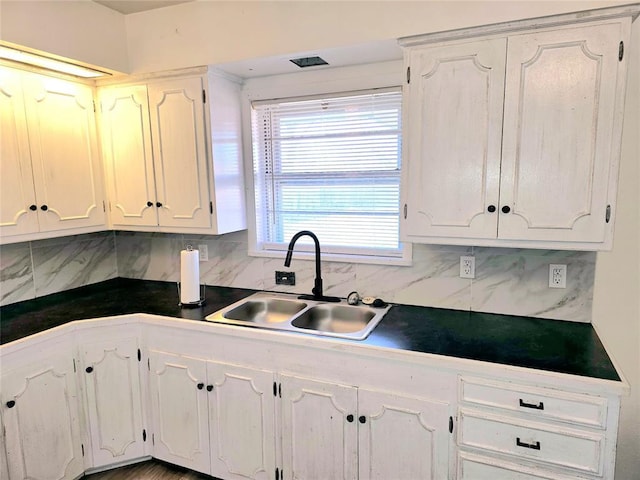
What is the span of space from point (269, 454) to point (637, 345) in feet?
5.57

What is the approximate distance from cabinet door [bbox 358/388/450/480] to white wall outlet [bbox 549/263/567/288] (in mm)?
838

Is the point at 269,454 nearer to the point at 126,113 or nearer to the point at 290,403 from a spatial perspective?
the point at 290,403

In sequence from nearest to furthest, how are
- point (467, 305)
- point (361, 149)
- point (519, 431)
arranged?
point (519, 431), point (467, 305), point (361, 149)

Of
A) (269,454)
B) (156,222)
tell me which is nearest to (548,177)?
(269,454)

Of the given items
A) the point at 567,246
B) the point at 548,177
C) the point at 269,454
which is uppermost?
the point at 548,177

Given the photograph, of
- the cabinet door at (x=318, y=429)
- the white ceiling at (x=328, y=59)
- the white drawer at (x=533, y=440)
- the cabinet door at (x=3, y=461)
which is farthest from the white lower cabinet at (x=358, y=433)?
the white ceiling at (x=328, y=59)

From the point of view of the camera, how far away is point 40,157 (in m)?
2.18

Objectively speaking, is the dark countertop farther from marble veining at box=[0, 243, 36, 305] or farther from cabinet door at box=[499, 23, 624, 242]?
cabinet door at box=[499, 23, 624, 242]

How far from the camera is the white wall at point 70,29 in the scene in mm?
1837

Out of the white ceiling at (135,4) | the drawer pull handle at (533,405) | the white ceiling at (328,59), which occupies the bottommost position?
the drawer pull handle at (533,405)

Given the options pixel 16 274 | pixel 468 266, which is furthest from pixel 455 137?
pixel 16 274

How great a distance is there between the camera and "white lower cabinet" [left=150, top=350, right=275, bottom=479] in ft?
6.32

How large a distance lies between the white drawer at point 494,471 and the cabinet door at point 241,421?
33.5 inches

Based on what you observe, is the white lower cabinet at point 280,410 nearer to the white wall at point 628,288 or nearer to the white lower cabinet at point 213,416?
the white lower cabinet at point 213,416
